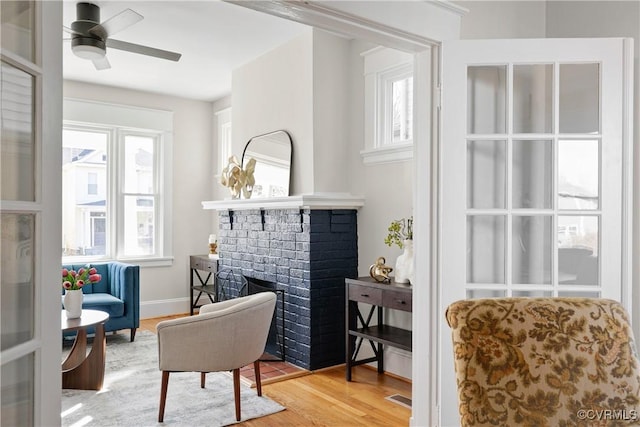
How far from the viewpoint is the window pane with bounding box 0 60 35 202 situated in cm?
119

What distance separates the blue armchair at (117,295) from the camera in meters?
4.71

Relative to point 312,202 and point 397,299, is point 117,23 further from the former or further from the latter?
point 397,299

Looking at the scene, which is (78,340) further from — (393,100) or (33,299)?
(393,100)

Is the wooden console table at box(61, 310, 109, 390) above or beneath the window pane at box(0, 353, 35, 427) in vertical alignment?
beneath

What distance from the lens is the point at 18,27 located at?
4.07ft

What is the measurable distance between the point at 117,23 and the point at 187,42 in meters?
1.22

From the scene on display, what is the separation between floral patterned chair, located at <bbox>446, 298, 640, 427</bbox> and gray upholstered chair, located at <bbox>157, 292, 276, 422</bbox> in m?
1.66

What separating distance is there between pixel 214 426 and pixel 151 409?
0.52 meters

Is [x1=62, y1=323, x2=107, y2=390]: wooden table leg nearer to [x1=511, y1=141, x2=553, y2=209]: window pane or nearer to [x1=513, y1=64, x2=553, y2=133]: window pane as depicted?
[x1=511, y1=141, x2=553, y2=209]: window pane

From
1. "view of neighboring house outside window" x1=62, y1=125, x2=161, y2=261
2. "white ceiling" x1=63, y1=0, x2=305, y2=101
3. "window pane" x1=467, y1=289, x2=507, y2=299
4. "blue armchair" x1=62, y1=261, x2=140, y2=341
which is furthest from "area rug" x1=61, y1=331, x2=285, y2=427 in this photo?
"white ceiling" x1=63, y1=0, x2=305, y2=101

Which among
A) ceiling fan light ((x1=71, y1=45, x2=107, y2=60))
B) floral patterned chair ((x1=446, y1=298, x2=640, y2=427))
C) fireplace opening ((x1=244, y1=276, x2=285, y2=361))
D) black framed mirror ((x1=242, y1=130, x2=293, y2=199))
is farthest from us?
black framed mirror ((x1=242, y1=130, x2=293, y2=199))

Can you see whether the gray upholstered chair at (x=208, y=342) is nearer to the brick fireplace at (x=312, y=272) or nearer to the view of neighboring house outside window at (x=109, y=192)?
the brick fireplace at (x=312, y=272)

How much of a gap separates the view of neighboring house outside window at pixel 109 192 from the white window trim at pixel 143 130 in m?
0.04

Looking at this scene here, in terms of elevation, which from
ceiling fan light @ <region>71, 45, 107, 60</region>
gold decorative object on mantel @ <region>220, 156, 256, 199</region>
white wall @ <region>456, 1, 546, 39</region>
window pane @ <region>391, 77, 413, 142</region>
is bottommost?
gold decorative object on mantel @ <region>220, 156, 256, 199</region>
